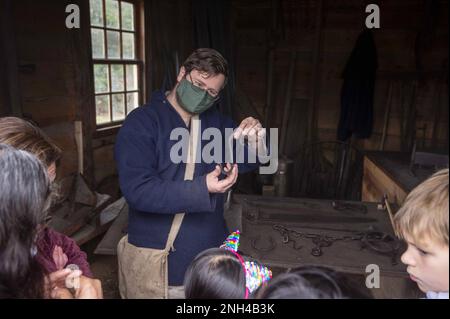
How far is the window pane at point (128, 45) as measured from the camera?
4.18 metres

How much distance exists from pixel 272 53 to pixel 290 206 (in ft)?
10.6

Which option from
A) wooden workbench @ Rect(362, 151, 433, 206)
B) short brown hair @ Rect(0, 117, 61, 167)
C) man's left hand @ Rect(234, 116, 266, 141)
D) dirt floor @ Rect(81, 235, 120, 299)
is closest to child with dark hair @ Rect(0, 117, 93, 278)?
short brown hair @ Rect(0, 117, 61, 167)

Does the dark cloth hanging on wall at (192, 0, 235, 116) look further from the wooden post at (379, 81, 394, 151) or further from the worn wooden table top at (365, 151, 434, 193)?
the wooden post at (379, 81, 394, 151)

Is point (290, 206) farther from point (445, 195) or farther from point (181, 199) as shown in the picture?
point (445, 195)

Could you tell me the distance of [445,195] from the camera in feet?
2.94

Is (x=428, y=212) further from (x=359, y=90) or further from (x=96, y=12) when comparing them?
(x=359, y=90)

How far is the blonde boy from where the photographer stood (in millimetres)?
896

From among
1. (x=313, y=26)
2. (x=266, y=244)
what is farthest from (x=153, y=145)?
(x=313, y=26)

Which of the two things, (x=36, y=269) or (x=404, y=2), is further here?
(x=404, y=2)

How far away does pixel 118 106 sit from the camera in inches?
167

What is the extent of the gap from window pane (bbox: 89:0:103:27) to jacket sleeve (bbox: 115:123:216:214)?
2445mm

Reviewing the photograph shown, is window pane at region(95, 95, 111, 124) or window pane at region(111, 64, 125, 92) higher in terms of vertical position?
window pane at region(111, 64, 125, 92)

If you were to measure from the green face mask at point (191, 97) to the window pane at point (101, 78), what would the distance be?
2.30m

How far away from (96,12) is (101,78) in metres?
0.60
